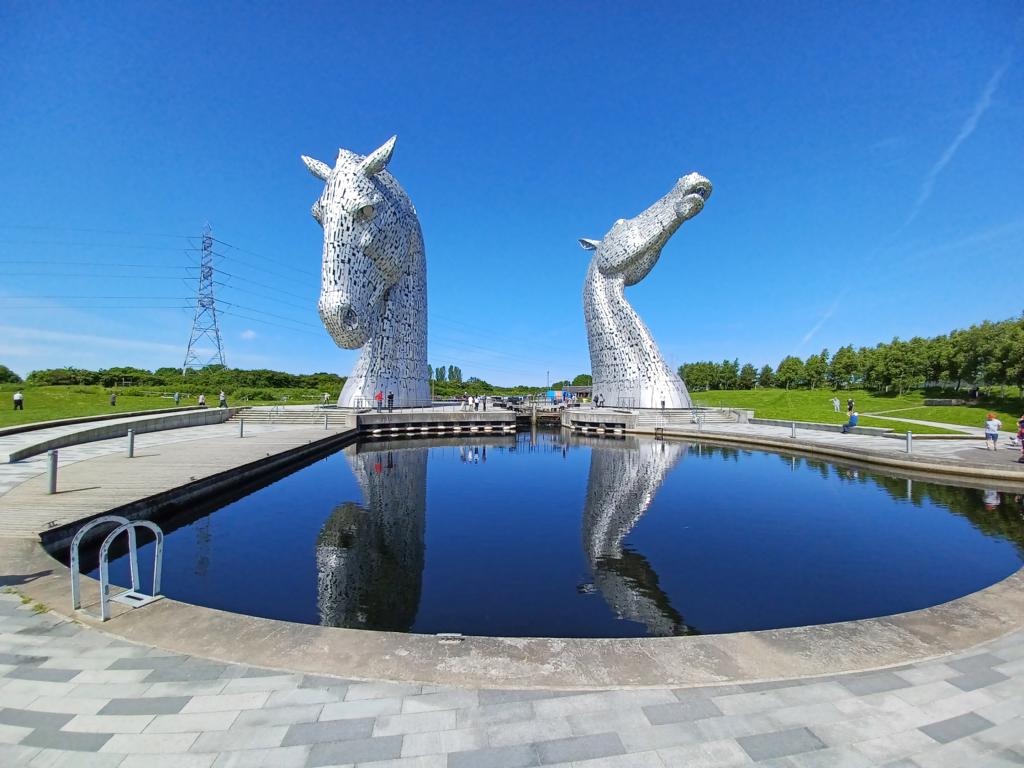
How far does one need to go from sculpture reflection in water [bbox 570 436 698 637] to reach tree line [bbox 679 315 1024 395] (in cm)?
2979

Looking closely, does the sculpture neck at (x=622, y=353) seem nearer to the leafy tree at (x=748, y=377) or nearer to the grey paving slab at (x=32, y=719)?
the grey paving slab at (x=32, y=719)

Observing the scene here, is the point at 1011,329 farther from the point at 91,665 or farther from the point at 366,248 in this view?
the point at 91,665

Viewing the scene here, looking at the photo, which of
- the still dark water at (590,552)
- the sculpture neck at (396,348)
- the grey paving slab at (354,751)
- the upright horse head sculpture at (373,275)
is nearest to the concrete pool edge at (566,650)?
the grey paving slab at (354,751)

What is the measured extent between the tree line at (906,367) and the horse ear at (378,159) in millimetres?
37177

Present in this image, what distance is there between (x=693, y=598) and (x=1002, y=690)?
2.99 meters

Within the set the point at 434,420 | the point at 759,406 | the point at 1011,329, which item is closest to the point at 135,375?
the point at 434,420

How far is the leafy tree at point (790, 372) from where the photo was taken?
71812 mm

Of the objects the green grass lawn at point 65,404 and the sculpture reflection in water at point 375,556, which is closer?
the sculpture reflection in water at point 375,556

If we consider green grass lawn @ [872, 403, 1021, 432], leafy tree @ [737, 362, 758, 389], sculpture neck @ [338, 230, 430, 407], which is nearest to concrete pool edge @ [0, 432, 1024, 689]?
sculpture neck @ [338, 230, 430, 407]

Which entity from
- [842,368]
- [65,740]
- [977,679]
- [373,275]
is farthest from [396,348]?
[842,368]

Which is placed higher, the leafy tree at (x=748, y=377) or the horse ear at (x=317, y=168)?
the horse ear at (x=317, y=168)

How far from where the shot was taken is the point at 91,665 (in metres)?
3.32

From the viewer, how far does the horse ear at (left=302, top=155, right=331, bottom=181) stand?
2225 cm

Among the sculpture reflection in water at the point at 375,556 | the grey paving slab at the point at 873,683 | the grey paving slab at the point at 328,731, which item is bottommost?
the sculpture reflection in water at the point at 375,556
